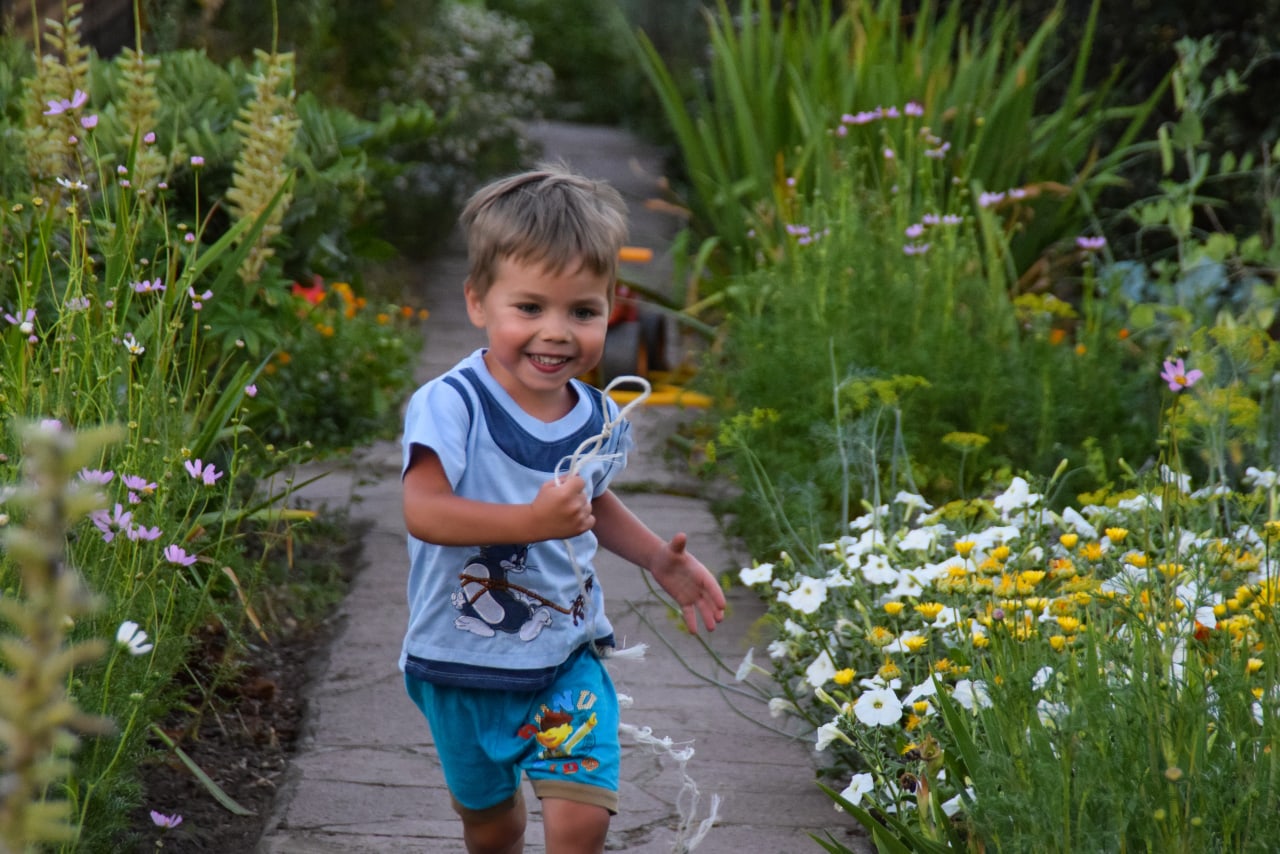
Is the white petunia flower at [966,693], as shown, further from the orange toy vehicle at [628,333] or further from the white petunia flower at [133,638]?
the orange toy vehicle at [628,333]

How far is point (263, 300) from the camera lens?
3832mm

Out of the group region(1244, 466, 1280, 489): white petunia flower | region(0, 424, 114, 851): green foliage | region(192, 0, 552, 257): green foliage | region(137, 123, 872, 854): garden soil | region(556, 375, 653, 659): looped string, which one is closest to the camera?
region(0, 424, 114, 851): green foliage

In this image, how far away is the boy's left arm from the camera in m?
2.25

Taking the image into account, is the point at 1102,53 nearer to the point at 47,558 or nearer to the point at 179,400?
the point at 179,400

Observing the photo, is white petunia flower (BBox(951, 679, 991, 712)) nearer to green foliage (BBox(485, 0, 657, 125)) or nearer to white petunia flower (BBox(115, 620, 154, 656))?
white petunia flower (BBox(115, 620, 154, 656))

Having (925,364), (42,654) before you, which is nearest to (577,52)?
(925,364)

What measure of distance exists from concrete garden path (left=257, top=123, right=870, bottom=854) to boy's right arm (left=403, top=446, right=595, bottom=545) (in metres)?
0.63

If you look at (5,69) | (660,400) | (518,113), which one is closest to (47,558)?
(5,69)

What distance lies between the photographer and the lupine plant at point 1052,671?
71.4 inches

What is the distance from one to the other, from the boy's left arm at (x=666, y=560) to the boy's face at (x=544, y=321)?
27 cm

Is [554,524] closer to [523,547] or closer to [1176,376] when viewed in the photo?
[523,547]

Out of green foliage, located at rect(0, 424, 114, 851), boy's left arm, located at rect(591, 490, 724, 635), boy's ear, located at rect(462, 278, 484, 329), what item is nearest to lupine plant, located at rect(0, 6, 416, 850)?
boy's ear, located at rect(462, 278, 484, 329)

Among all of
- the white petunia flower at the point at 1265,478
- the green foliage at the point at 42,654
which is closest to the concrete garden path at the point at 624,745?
the white petunia flower at the point at 1265,478

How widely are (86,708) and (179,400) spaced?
1.00m
